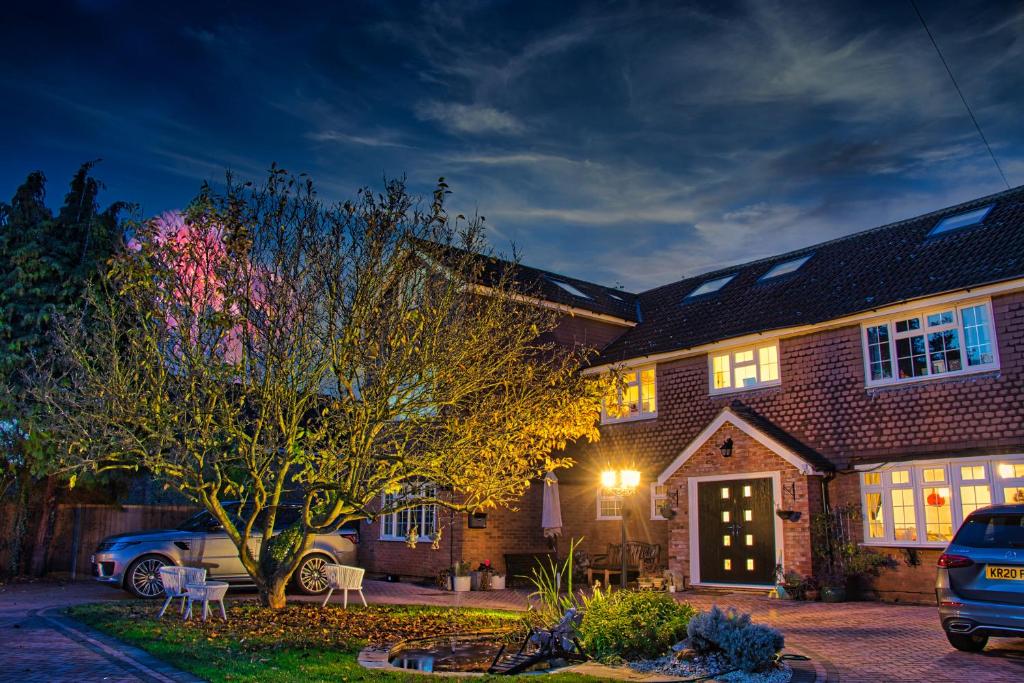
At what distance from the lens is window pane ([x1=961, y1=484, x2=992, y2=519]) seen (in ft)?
46.8

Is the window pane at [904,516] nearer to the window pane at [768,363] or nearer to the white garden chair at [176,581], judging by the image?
the window pane at [768,363]

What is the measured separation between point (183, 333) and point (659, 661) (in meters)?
7.64

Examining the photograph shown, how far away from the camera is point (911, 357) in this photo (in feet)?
51.8

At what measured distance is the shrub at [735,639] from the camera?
26.3 feet

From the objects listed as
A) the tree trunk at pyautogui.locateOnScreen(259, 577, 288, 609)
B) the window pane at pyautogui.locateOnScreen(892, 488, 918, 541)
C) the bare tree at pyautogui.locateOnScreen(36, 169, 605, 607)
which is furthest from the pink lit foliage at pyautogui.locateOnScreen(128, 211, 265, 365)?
the window pane at pyautogui.locateOnScreen(892, 488, 918, 541)

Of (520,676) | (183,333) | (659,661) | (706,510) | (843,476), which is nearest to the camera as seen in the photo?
(520,676)

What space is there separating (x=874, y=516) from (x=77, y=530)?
1875 centimetres

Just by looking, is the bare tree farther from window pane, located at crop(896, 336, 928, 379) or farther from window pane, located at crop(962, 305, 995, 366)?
window pane, located at crop(962, 305, 995, 366)

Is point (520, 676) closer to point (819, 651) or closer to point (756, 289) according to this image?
point (819, 651)

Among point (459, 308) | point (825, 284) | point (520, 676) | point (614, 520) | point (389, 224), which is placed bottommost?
point (520, 676)

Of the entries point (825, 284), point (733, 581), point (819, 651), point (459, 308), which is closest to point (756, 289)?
point (825, 284)

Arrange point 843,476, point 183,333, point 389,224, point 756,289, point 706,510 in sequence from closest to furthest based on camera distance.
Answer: point 183,333 → point 389,224 → point 843,476 → point 706,510 → point 756,289

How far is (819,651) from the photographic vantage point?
9.50 metres

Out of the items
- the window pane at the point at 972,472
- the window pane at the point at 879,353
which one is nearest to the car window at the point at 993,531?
the window pane at the point at 972,472
